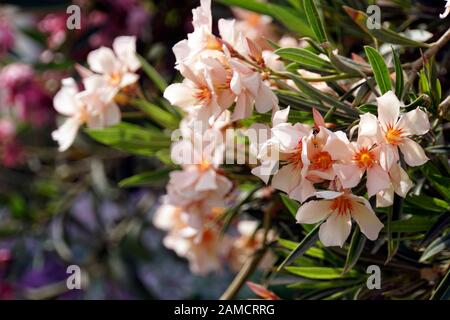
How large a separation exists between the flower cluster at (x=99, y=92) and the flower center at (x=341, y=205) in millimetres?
305

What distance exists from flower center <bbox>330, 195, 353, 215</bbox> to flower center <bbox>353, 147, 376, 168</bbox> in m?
0.04

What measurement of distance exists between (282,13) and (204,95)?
28cm

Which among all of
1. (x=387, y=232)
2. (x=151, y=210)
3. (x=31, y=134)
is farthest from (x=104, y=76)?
(x=31, y=134)

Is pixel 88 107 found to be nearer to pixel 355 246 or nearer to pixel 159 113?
pixel 159 113

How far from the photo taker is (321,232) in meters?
0.68

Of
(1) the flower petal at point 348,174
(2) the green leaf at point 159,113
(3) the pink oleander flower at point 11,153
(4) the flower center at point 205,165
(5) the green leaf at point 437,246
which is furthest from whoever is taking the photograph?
(3) the pink oleander flower at point 11,153

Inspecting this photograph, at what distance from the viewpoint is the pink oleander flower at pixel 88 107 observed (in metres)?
0.87

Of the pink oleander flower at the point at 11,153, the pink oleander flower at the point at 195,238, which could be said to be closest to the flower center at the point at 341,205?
the pink oleander flower at the point at 195,238

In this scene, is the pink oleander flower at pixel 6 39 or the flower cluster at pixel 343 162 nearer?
the flower cluster at pixel 343 162

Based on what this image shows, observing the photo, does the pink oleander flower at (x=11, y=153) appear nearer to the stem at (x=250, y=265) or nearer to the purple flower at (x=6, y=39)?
the purple flower at (x=6, y=39)

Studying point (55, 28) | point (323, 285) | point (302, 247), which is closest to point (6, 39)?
point (55, 28)

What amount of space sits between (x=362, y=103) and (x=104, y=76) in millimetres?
293

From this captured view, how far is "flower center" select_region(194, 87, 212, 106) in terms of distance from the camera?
678 mm
